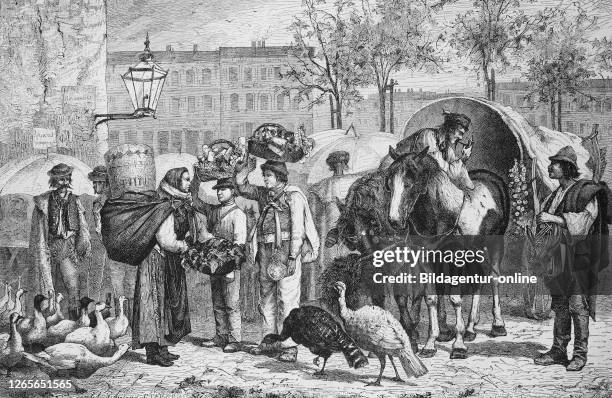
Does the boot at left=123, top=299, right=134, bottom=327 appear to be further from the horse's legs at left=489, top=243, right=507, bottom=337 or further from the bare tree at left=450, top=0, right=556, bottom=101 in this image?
the bare tree at left=450, top=0, right=556, bottom=101

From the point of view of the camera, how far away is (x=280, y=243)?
7707mm

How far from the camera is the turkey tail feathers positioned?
7523 mm

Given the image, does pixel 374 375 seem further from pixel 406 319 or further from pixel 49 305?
pixel 49 305

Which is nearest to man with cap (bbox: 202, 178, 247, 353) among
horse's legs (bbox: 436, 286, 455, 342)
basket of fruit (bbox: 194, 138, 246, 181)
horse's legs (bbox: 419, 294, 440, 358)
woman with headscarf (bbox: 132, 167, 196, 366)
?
basket of fruit (bbox: 194, 138, 246, 181)

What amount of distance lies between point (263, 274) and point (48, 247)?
2124mm

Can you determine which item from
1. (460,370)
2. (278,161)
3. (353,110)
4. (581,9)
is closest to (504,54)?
(581,9)

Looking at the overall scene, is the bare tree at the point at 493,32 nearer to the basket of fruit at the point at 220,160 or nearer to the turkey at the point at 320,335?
the basket of fruit at the point at 220,160

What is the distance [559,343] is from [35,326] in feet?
16.2

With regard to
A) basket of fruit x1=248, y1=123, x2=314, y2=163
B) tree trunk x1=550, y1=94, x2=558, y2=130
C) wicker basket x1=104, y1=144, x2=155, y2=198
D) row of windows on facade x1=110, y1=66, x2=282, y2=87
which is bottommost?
wicker basket x1=104, y1=144, x2=155, y2=198

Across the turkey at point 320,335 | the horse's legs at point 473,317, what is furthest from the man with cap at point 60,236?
the horse's legs at point 473,317

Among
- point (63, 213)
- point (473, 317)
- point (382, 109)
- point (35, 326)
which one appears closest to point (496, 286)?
point (473, 317)

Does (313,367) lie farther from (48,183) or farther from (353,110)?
(48,183)

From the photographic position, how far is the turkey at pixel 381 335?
24.6ft

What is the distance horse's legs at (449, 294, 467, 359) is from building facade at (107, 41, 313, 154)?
2.10m
